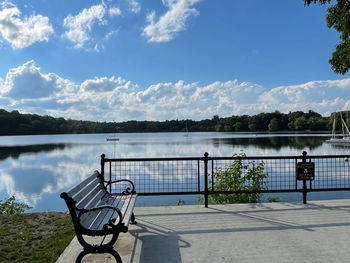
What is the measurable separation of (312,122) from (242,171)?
384 feet

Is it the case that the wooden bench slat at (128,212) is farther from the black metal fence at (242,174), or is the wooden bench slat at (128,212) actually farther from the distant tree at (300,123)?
the distant tree at (300,123)

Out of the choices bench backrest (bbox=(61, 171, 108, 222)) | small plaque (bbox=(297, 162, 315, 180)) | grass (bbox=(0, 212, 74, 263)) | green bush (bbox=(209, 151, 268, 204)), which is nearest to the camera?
bench backrest (bbox=(61, 171, 108, 222))

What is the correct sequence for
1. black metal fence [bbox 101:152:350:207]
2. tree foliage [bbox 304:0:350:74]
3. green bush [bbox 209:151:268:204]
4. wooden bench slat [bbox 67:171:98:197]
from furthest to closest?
green bush [bbox 209:151:268:204] → tree foliage [bbox 304:0:350:74] → black metal fence [bbox 101:152:350:207] → wooden bench slat [bbox 67:171:98:197]

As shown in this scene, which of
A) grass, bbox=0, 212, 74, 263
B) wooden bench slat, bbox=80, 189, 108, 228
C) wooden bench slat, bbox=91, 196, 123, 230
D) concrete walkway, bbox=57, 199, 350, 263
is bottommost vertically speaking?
grass, bbox=0, 212, 74, 263

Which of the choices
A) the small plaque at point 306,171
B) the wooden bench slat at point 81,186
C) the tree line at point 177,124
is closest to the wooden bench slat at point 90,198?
the wooden bench slat at point 81,186

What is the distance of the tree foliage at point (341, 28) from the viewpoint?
6.61 m

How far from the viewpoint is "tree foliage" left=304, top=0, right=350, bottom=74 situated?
6.61 m

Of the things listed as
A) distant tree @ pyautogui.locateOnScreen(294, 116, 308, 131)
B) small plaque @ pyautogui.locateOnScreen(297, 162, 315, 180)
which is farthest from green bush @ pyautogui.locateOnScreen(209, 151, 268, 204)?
distant tree @ pyautogui.locateOnScreen(294, 116, 308, 131)

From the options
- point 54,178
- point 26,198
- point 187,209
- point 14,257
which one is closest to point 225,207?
point 187,209

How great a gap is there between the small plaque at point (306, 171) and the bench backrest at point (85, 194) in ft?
14.1

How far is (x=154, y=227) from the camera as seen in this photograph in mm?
4625

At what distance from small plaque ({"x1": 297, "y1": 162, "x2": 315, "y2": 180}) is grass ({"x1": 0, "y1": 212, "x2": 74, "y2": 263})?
493cm

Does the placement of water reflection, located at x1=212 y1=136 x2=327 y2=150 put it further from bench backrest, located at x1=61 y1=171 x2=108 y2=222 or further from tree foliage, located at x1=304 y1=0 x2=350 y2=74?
bench backrest, located at x1=61 y1=171 x2=108 y2=222

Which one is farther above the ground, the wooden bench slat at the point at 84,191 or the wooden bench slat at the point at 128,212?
A: the wooden bench slat at the point at 84,191
